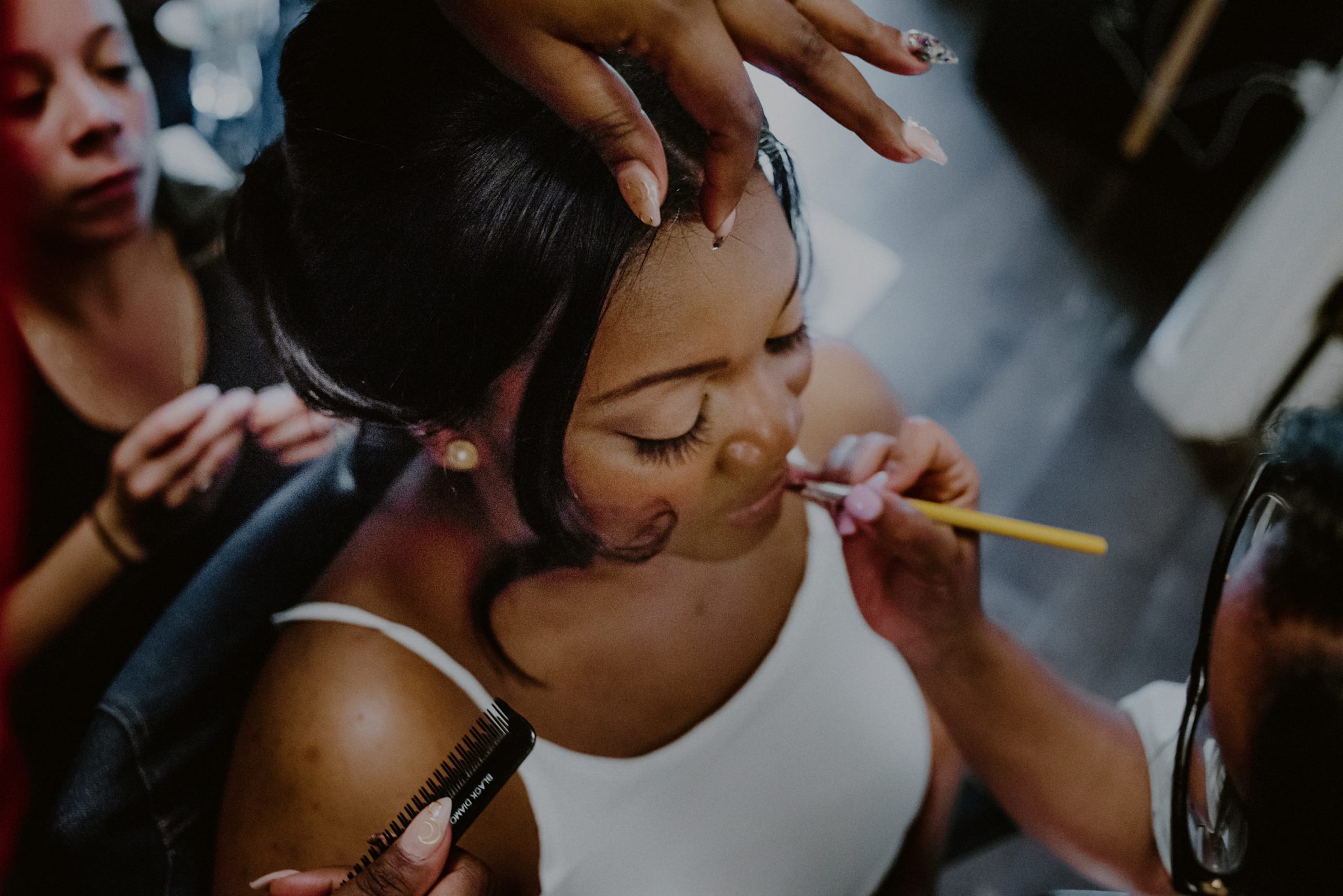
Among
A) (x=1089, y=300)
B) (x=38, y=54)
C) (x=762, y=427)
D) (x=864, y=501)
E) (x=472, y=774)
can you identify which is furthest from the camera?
(x=1089, y=300)

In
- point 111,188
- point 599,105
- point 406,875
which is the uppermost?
point 599,105

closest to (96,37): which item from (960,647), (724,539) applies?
(724,539)

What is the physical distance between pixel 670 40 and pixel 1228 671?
23.1 inches

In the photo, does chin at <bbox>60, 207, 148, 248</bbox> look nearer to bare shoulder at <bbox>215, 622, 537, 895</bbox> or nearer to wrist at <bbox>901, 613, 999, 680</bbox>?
bare shoulder at <bbox>215, 622, 537, 895</bbox>

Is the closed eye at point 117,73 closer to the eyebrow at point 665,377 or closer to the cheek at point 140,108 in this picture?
the cheek at point 140,108

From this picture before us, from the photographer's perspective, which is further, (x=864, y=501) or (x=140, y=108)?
(x=864, y=501)

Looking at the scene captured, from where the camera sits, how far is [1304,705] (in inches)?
21.1

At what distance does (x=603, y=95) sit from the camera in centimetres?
42

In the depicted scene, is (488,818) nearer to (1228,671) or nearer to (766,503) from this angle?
(766,503)

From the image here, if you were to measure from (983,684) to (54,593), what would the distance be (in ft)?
2.27

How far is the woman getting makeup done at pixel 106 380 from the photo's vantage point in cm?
37

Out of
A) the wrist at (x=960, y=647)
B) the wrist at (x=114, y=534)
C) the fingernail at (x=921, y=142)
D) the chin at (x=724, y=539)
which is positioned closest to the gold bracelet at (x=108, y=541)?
the wrist at (x=114, y=534)

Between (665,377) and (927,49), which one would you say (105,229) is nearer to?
(665,377)

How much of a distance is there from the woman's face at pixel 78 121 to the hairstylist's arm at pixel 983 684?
0.52 meters
